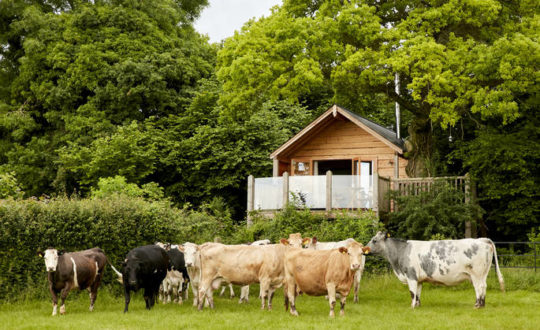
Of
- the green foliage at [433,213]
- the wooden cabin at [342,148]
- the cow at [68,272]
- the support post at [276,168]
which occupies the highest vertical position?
the wooden cabin at [342,148]

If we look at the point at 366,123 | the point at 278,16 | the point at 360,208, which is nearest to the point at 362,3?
the point at 278,16

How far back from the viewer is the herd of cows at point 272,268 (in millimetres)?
12602

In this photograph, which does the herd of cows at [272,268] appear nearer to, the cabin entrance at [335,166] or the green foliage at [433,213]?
the green foliage at [433,213]

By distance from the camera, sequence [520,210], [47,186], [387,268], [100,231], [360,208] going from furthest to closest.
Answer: [47,186] → [520,210] → [360,208] → [387,268] → [100,231]

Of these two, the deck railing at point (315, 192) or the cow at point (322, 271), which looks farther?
the deck railing at point (315, 192)

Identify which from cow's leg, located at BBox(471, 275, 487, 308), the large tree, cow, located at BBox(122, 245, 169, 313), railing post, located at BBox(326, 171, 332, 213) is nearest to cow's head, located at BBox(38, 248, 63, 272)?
cow, located at BBox(122, 245, 169, 313)

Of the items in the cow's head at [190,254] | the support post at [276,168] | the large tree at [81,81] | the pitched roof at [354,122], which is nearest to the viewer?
the cow's head at [190,254]

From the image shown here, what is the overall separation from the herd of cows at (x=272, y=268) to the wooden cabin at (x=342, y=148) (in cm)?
1014

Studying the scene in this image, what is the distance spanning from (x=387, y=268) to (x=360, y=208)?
2.57 metres

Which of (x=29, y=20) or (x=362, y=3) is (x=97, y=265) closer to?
(x=362, y=3)

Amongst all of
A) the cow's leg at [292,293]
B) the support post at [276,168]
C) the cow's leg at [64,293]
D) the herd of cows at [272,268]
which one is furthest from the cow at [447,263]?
the support post at [276,168]

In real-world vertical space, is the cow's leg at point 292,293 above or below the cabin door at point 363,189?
below

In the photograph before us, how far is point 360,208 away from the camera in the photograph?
2098 centimetres

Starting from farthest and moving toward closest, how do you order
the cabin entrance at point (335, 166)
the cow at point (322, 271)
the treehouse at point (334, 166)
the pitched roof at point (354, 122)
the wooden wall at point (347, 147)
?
the cabin entrance at point (335, 166)
the wooden wall at point (347, 147)
the pitched roof at point (354, 122)
the treehouse at point (334, 166)
the cow at point (322, 271)
